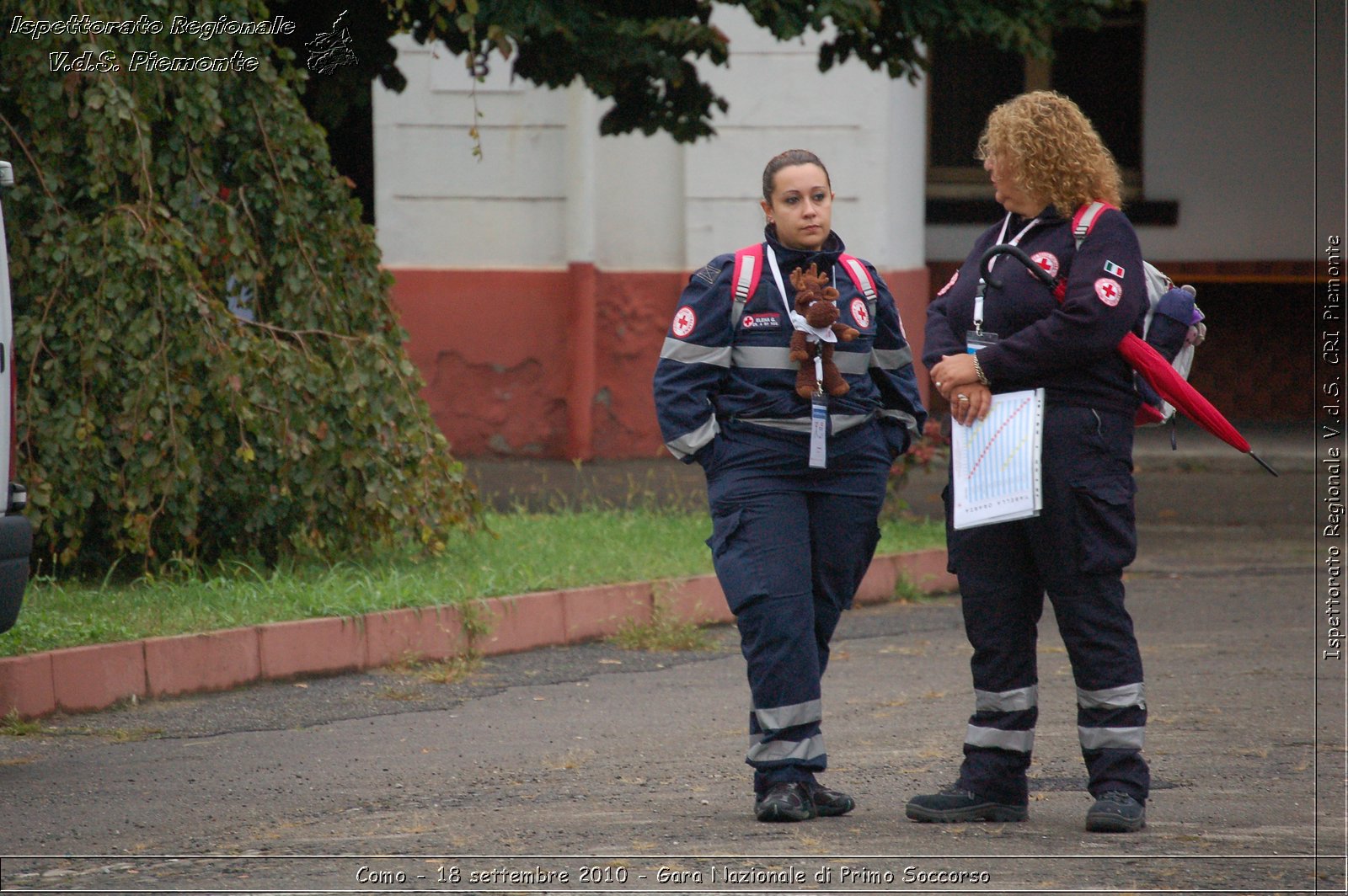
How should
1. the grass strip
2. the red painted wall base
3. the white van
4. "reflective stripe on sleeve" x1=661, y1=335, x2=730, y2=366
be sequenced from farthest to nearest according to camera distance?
the red painted wall base
the grass strip
the white van
"reflective stripe on sleeve" x1=661, y1=335, x2=730, y2=366

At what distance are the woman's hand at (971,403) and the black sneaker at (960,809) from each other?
96 cm

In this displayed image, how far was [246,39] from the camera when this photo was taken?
294 inches

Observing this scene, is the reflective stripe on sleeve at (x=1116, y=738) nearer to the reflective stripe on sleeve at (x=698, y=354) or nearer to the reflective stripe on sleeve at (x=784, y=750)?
the reflective stripe on sleeve at (x=784, y=750)

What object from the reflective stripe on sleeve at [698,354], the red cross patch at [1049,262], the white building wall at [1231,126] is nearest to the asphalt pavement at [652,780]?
the reflective stripe on sleeve at [698,354]

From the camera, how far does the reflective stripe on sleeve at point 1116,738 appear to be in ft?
14.1

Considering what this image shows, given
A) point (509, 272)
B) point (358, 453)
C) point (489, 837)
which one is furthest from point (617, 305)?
point (489, 837)

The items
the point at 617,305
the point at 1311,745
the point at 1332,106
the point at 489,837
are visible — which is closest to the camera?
the point at 489,837

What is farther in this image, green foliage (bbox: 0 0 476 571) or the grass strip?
green foliage (bbox: 0 0 476 571)

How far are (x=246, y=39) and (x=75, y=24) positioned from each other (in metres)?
0.81

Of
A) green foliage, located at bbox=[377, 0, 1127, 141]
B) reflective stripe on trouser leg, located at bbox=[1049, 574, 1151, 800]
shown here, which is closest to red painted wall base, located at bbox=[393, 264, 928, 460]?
green foliage, located at bbox=[377, 0, 1127, 141]

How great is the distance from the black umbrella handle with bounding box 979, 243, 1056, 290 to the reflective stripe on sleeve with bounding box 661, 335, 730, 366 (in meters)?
0.70

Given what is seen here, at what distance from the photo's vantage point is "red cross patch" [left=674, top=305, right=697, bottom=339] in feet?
14.9

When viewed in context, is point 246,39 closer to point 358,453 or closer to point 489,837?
point 358,453

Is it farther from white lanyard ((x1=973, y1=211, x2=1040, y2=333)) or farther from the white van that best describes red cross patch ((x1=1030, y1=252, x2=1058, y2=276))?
the white van
